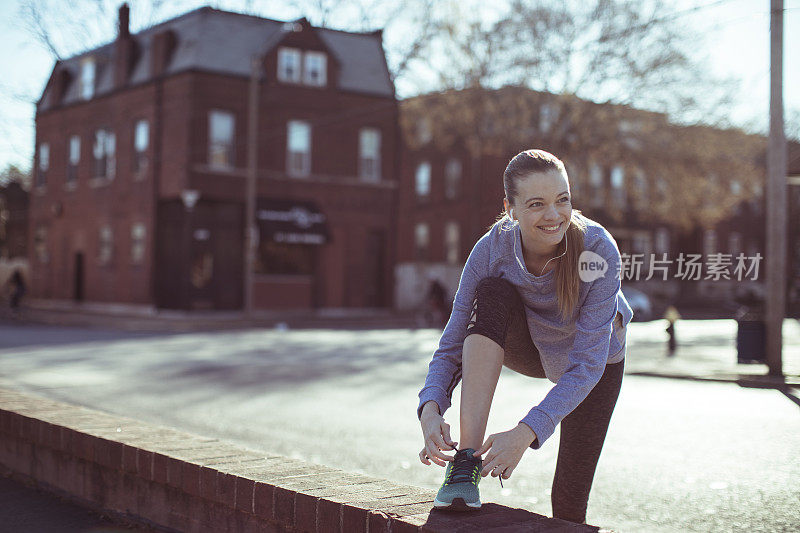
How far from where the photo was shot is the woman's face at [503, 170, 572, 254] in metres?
2.79

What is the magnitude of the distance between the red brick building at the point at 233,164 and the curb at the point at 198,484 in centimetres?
2538

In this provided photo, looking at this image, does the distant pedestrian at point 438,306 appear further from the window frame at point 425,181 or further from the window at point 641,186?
the window frame at point 425,181

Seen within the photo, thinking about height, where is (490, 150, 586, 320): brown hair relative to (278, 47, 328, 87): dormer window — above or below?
below

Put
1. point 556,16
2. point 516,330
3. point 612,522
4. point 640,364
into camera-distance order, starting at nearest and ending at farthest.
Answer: point 516,330 → point 612,522 → point 640,364 → point 556,16

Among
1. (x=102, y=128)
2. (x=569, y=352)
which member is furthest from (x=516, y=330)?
(x=102, y=128)

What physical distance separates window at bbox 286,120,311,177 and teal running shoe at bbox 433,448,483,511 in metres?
Result: 30.2

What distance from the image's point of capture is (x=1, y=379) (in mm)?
10883

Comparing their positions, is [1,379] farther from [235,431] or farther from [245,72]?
[245,72]

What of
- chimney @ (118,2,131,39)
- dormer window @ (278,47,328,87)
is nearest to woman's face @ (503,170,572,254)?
dormer window @ (278,47,328,87)

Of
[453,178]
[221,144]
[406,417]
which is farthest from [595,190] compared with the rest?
[406,417]

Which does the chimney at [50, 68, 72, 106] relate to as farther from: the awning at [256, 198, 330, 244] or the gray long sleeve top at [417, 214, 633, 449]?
the gray long sleeve top at [417, 214, 633, 449]

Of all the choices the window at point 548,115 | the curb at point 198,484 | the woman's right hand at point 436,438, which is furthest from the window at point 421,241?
the woman's right hand at point 436,438

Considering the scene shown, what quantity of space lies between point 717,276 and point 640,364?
363 inches

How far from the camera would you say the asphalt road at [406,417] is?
4656mm
